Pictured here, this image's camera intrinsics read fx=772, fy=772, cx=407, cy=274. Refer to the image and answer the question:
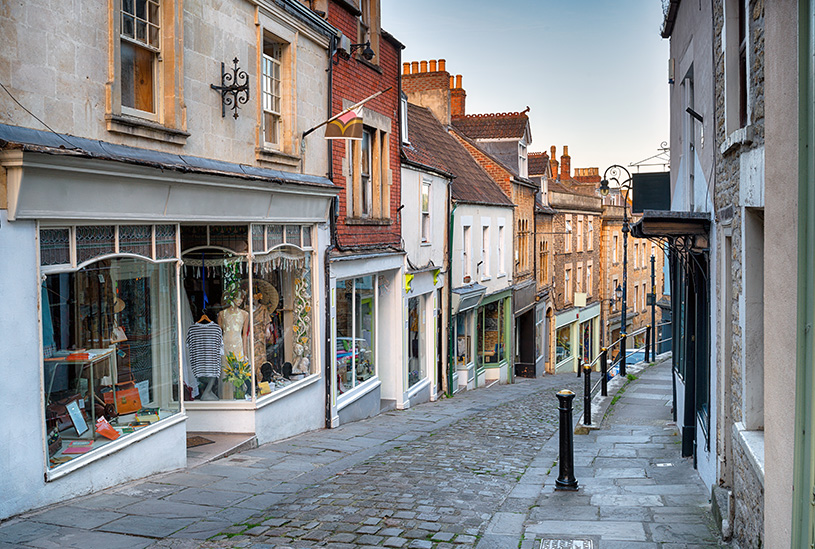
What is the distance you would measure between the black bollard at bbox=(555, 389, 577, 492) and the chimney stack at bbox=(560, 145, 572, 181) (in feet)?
138

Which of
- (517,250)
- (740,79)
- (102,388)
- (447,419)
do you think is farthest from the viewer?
(517,250)

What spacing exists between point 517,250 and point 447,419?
14948 mm

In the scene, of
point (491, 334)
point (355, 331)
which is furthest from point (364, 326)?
point (491, 334)

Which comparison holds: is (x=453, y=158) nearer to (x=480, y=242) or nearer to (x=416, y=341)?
(x=480, y=242)

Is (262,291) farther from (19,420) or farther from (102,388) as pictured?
(19,420)

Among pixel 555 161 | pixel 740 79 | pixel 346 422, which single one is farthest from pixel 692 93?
pixel 555 161

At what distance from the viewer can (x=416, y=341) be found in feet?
58.6

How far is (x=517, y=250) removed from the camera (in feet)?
93.6

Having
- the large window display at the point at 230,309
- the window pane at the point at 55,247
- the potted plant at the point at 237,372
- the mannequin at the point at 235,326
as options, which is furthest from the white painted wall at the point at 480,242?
the window pane at the point at 55,247

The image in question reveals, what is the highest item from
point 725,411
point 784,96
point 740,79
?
point 740,79

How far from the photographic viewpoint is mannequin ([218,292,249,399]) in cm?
1060

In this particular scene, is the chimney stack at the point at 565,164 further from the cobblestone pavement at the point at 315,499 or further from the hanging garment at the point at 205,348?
the hanging garment at the point at 205,348

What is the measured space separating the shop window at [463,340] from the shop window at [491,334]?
4.61 ft

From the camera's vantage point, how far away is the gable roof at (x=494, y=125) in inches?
1154
